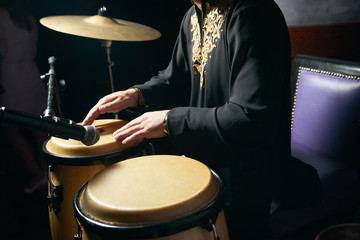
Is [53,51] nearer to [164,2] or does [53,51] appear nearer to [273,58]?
[164,2]

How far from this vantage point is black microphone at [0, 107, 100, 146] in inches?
31.9

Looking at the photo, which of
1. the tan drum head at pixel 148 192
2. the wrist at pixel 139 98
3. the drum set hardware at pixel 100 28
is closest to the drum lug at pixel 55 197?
the tan drum head at pixel 148 192

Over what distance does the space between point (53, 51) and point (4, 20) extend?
Result: 1.41 feet

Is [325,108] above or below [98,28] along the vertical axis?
below

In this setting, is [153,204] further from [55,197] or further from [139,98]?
[139,98]

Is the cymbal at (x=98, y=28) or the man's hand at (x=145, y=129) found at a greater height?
the cymbal at (x=98, y=28)

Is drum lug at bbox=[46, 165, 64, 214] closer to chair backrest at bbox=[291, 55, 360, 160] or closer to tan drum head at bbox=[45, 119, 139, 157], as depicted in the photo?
tan drum head at bbox=[45, 119, 139, 157]

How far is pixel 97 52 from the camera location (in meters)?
2.75

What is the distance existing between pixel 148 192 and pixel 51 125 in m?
0.37

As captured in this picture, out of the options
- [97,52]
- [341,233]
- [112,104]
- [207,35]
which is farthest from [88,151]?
[97,52]

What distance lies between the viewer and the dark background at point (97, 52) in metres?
2.62

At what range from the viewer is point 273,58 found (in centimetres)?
103

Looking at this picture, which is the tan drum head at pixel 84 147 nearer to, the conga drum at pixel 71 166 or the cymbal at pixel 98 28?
the conga drum at pixel 71 166

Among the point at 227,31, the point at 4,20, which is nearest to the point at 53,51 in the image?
the point at 4,20
